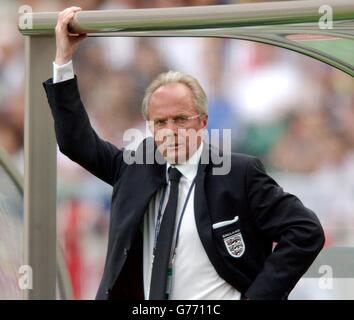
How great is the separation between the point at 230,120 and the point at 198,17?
0.87 meters

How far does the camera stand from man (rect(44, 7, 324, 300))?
1839 mm

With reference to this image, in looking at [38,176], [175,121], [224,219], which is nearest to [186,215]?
[224,219]

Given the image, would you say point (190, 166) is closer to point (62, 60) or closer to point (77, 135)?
point (77, 135)

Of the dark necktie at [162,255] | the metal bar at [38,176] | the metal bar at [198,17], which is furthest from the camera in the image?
the metal bar at [38,176]

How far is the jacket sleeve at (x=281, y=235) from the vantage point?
182 cm

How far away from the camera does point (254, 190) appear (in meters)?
1.88

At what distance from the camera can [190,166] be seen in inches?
76.2

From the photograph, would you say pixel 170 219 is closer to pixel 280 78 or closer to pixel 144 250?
pixel 144 250

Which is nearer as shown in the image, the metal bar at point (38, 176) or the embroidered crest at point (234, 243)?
the embroidered crest at point (234, 243)

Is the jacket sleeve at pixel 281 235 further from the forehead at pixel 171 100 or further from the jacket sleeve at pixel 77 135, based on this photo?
the jacket sleeve at pixel 77 135

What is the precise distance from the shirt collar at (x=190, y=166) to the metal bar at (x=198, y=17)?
11.4 inches

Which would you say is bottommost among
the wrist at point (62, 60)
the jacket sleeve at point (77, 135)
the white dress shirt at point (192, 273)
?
the white dress shirt at point (192, 273)

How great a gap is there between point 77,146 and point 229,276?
17.4 inches

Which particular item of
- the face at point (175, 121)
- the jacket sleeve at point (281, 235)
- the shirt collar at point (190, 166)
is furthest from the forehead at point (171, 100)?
the jacket sleeve at point (281, 235)
